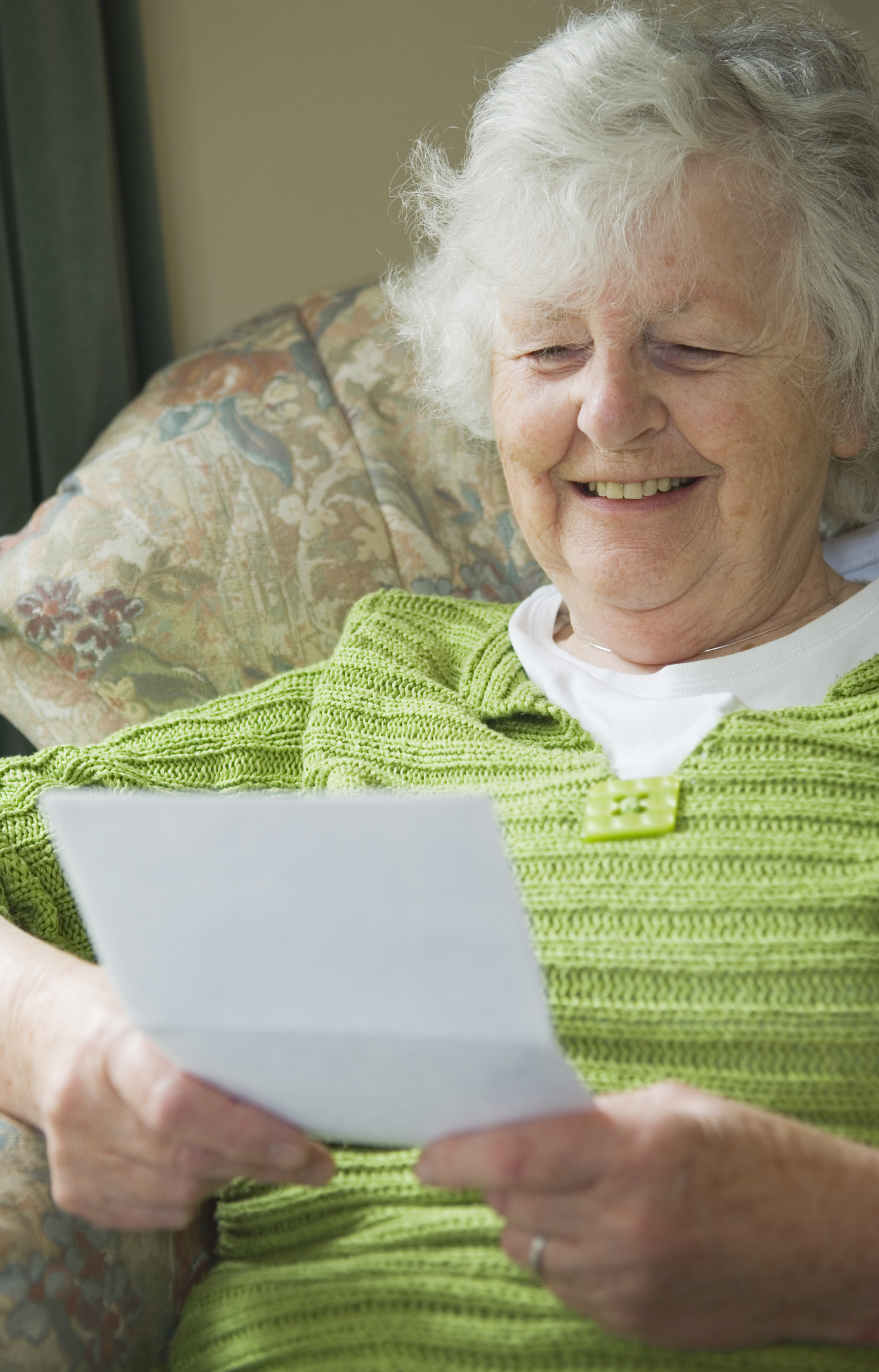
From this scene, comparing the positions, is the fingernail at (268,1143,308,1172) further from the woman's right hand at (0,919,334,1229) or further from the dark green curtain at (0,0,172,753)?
the dark green curtain at (0,0,172,753)

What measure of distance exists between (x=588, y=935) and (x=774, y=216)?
2.12 ft

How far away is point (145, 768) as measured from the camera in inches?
43.9

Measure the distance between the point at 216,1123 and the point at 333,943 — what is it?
19 cm

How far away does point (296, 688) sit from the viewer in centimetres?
121

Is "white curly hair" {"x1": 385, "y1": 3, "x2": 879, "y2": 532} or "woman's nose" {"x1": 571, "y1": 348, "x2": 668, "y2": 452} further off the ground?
"white curly hair" {"x1": 385, "y1": 3, "x2": 879, "y2": 532}

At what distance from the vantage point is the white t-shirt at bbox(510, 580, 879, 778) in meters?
1.05

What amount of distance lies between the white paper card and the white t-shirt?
1.55 feet

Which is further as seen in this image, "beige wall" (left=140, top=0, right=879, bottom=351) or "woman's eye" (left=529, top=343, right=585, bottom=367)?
"beige wall" (left=140, top=0, right=879, bottom=351)

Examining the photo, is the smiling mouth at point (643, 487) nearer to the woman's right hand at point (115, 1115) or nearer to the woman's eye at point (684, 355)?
the woman's eye at point (684, 355)

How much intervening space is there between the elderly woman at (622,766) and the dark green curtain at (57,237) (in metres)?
0.59

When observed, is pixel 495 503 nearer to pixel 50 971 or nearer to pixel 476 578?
pixel 476 578

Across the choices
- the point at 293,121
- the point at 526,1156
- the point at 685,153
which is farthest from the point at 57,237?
the point at 526,1156

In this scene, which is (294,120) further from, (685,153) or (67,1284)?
(67,1284)

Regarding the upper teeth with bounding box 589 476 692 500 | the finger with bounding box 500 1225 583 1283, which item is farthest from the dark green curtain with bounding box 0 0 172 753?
the finger with bounding box 500 1225 583 1283
